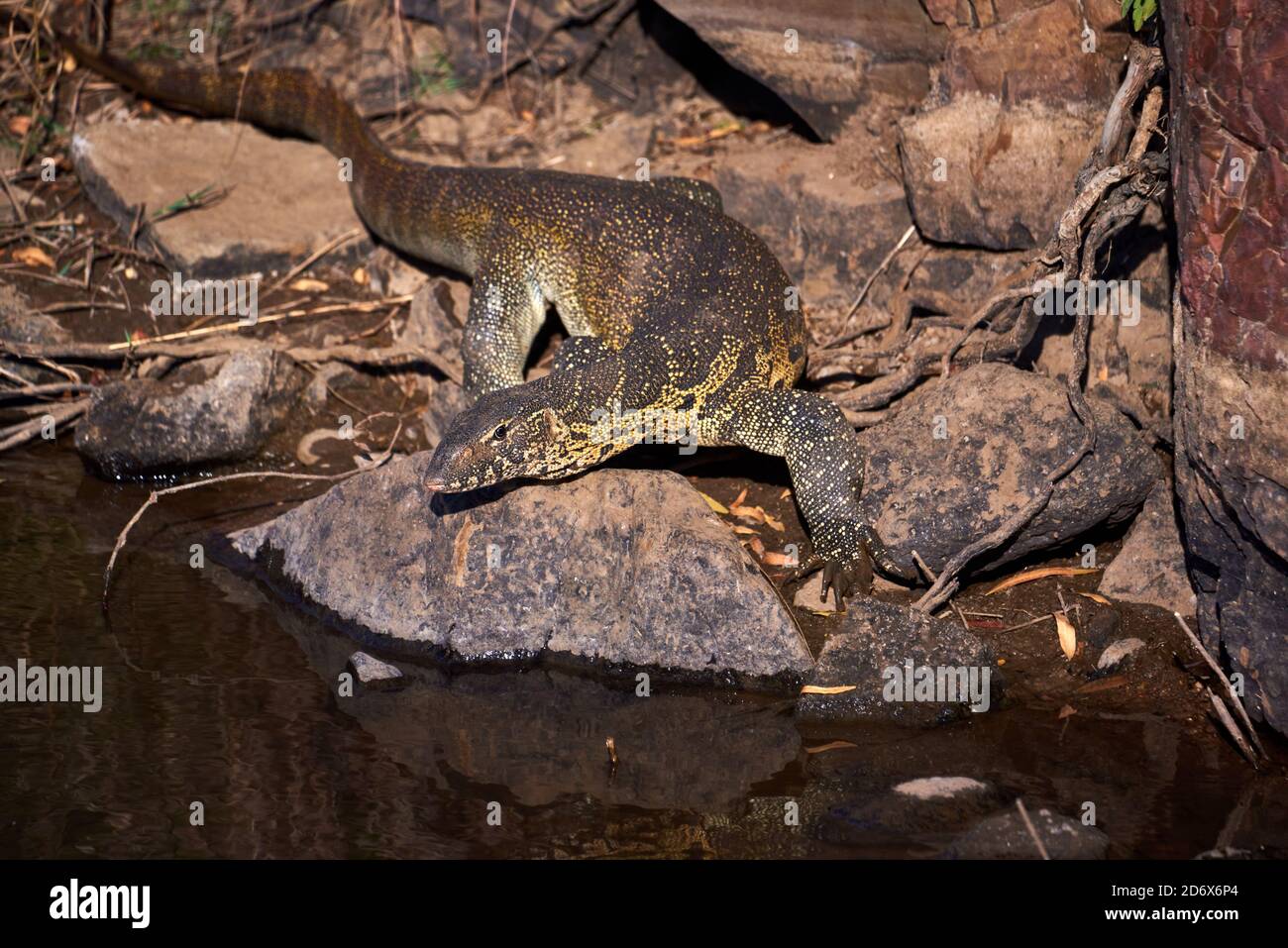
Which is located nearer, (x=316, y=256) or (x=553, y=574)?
(x=553, y=574)

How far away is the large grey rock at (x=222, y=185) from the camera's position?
30.8 feet

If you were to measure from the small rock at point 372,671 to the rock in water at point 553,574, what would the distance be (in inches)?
9.1

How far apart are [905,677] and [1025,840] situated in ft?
3.71

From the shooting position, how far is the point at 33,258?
9828mm

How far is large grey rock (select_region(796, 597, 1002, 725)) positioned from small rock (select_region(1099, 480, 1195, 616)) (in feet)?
3.58

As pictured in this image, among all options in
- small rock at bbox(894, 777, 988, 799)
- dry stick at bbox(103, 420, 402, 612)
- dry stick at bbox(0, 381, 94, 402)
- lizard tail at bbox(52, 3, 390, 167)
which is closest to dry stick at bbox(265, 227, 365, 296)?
lizard tail at bbox(52, 3, 390, 167)

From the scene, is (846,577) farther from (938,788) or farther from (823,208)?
(823,208)

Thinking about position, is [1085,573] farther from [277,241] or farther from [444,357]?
[277,241]

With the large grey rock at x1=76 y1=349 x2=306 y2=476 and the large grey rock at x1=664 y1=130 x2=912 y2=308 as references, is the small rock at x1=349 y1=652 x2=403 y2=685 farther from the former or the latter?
the large grey rock at x1=664 y1=130 x2=912 y2=308

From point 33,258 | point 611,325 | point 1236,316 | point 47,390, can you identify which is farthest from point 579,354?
point 33,258

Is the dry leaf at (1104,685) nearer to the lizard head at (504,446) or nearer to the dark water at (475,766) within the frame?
the dark water at (475,766)
